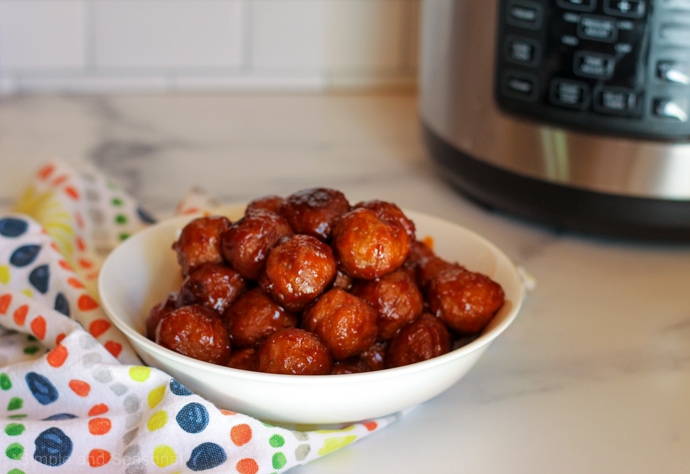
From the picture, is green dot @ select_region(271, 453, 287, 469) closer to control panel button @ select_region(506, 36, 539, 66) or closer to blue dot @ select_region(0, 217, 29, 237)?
blue dot @ select_region(0, 217, 29, 237)

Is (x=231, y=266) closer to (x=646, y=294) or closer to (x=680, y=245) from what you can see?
(x=646, y=294)

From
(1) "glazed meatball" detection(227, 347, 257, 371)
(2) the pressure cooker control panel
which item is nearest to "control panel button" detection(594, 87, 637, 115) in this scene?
(2) the pressure cooker control panel

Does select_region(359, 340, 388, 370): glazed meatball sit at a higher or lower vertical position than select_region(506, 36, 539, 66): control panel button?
lower

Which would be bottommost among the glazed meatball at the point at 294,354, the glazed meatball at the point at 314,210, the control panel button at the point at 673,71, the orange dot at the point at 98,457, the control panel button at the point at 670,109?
the orange dot at the point at 98,457

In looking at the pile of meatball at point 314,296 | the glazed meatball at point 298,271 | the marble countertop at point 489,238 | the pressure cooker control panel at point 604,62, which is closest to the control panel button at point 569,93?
the pressure cooker control panel at point 604,62

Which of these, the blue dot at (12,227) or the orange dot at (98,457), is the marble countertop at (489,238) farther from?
the blue dot at (12,227)

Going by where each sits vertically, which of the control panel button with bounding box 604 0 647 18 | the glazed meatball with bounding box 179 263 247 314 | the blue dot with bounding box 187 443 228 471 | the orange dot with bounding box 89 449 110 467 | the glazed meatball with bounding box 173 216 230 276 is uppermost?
the control panel button with bounding box 604 0 647 18

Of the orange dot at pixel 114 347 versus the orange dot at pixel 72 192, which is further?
the orange dot at pixel 72 192

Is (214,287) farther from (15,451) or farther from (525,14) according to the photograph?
(525,14)
